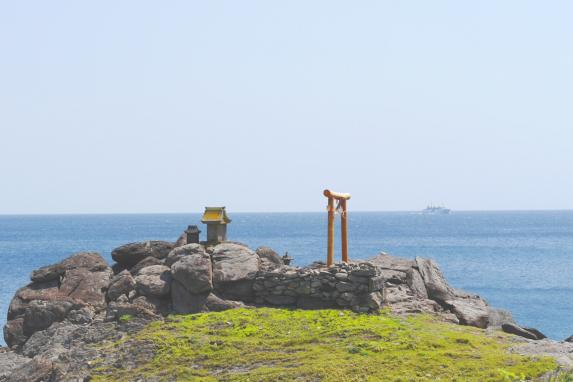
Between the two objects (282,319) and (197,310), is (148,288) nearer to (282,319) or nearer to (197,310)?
(197,310)

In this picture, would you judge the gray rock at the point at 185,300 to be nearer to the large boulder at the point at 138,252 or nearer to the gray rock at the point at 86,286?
the gray rock at the point at 86,286

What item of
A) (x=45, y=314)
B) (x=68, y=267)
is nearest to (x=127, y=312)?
(x=45, y=314)

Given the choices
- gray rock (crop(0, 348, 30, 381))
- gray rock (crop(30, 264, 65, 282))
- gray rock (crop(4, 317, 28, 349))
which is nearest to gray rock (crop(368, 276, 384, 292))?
gray rock (crop(0, 348, 30, 381))

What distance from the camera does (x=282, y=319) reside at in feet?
81.6

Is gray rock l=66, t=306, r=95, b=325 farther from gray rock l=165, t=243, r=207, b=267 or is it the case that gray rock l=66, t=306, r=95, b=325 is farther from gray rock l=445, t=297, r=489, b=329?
gray rock l=445, t=297, r=489, b=329

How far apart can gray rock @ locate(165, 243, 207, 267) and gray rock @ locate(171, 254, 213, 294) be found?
51.9 inches

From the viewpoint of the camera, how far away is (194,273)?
86.4 ft

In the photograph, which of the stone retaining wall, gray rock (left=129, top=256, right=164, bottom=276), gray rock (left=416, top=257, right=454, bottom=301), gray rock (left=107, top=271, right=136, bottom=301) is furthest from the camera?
gray rock (left=416, top=257, right=454, bottom=301)

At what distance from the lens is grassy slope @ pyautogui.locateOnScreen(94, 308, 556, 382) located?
2052cm

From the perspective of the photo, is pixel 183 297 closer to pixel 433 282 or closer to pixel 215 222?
pixel 215 222

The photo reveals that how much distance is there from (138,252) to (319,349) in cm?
1076

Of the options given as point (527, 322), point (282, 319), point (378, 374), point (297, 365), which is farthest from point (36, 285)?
point (527, 322)

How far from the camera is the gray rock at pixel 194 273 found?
2627cm

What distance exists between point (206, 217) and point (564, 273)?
72556mm
